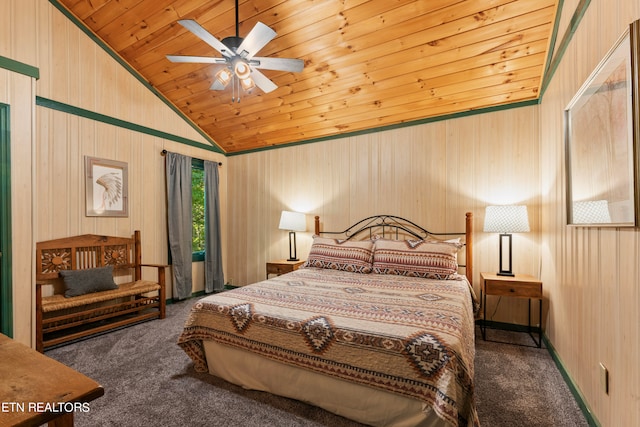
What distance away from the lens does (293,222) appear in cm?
402

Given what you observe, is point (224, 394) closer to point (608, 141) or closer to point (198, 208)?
point (608, 141)

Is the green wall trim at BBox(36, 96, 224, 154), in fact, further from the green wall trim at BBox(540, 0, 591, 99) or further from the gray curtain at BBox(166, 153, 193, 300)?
the green wall trim at BBox(540, 0, 591, 99)

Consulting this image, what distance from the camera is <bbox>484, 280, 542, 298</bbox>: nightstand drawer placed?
8.45 ft

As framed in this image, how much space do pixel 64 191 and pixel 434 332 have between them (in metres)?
3.91

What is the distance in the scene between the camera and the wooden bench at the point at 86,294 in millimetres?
2717

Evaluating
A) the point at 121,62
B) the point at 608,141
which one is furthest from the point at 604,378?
the point at 121,62

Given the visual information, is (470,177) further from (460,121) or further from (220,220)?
(220,220)

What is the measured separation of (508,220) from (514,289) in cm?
65

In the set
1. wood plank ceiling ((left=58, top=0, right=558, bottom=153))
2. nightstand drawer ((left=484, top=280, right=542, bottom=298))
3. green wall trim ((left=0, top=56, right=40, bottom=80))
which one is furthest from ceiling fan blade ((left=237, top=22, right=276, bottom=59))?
nightstand drawer ((left=484, top=280, right=542, bottom=298))

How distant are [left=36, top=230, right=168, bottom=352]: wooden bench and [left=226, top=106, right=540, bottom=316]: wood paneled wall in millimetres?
1626

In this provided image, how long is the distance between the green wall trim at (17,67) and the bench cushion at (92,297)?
208cm

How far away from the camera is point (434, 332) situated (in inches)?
60.1

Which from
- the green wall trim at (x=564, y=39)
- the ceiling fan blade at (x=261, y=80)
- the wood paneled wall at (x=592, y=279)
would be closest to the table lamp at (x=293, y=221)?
the ceiling fan blade at (x=261, y=80)

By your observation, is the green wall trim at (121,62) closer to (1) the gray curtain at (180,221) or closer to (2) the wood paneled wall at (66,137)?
(2) the wood paneled wall at (66,137)
